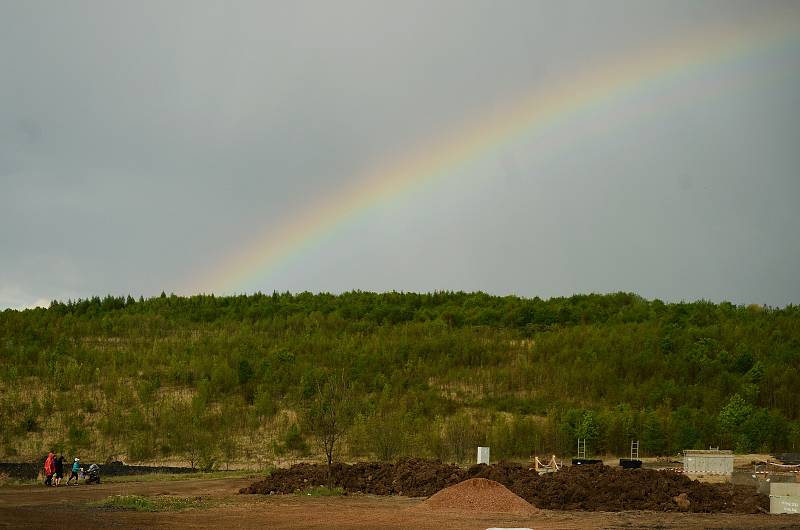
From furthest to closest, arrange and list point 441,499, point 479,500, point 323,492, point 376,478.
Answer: point 376,478
point 323,492
point 441,499
point 479,500

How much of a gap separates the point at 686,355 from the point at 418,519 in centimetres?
4120

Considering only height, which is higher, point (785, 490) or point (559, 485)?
point (785, 490)

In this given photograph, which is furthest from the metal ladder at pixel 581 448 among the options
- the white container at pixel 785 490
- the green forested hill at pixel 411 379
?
the white container at pixel 785 490

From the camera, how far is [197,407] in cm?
5622

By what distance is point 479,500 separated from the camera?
2589 centimetres

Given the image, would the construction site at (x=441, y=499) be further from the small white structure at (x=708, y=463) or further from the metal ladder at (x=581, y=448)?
the metal ladder at (x=581, y=448)

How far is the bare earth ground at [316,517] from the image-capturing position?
22281 millimetres

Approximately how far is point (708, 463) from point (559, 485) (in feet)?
29.6

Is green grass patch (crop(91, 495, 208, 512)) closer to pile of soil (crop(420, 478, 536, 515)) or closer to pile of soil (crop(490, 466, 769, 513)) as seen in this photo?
pile of soil (crop(420, 478, 536, 515))

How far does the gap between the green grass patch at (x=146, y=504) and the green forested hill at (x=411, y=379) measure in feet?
63.2

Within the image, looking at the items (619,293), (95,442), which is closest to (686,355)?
(619,293)

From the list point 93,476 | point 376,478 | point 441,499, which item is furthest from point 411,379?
point 441,499

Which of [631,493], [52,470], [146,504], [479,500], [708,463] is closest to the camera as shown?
[479,500]

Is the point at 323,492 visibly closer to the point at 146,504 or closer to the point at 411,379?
the point at 146,504
